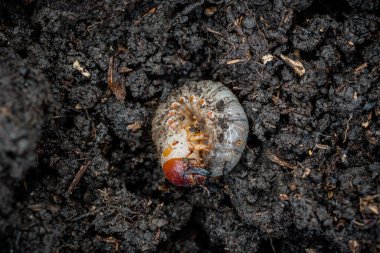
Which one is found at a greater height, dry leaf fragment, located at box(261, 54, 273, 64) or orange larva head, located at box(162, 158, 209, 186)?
dry leaf fragment, located at box(261, 54, 273, 64)

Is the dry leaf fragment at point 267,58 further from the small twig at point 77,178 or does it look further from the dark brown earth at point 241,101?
the small twig at point 77,178

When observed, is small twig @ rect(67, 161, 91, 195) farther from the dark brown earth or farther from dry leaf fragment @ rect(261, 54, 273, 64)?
dry leaf fragment @ rect(261, 54, 273, 64)

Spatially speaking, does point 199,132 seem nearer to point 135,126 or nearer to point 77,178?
point 135,126

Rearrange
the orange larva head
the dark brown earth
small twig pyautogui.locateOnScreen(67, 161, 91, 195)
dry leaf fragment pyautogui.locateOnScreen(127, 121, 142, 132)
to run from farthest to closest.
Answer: dry leaf fragment pyautogui.locateOnScreen(127, 121, 142, 132)
the orange larva head
small twig pyautogui.locateOnScreen(67, 161, 91, 195)
the dark brown earth

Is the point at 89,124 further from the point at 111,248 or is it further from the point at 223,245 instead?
the point at 223,245

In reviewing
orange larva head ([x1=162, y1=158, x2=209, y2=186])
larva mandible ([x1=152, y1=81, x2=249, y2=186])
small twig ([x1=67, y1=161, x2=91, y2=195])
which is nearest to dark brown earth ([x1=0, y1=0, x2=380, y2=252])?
small twig ([x1=67, y1=161, x2=91, y2=195])

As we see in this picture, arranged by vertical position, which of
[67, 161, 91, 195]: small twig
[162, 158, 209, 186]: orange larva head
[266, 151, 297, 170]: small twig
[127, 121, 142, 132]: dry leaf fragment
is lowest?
[266, 151, 297, 170]: small twig

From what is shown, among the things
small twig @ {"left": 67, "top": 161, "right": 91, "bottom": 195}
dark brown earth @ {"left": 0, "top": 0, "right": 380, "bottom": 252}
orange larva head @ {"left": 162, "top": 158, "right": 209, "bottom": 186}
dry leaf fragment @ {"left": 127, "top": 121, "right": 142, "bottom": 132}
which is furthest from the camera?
dry leaf fragment @ {"left": 127, "top": 121, "right": 142, "bottom": 132}

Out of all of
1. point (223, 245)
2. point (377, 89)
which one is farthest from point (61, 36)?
point (377, 89)
